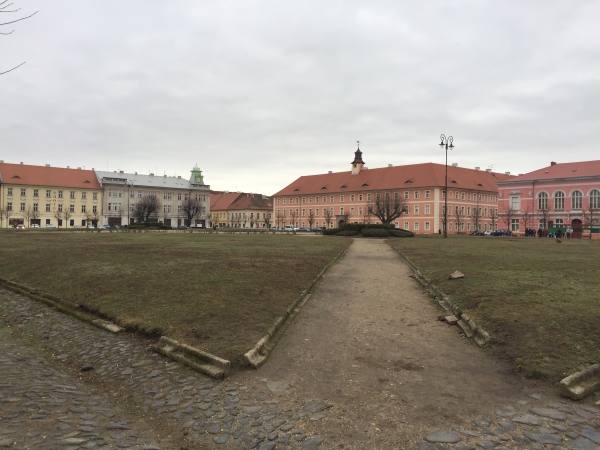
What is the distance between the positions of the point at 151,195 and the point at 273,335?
3960 inches

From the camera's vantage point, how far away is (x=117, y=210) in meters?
97.9

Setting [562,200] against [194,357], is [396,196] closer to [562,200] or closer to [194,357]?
[562,200]

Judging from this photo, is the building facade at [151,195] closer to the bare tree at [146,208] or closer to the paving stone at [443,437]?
the bare tree at [146,208]

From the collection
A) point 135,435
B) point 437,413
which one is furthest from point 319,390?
point 135,435

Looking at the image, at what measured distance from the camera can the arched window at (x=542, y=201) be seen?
70.3 meters

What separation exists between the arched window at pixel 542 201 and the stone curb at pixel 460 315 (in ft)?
214

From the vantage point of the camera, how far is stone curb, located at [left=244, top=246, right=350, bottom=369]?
7113mm

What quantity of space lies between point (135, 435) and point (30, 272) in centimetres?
1464

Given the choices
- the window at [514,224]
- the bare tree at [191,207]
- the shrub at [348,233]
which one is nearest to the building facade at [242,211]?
the bare tree at [191,207]

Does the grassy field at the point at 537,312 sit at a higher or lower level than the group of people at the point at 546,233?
lower

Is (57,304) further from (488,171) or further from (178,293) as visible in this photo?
(488,171)

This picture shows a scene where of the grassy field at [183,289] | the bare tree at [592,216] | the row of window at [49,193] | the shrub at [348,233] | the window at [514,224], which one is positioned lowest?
the grassy field at [183,289]

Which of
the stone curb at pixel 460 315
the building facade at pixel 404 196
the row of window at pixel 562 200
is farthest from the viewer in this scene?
the building facade at pixel 404 196

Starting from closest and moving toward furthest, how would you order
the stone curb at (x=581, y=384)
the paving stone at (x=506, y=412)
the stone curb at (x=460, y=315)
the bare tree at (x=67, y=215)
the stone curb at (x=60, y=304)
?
the paving stone at (x=506, y=412), the stone curb at (x=581, y=384), the stone curb at (x=460, y=315), the stone curb at (x=60, y=304), the bare tree at (x=67, y=215)
